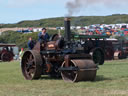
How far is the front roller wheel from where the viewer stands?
10.8 meters

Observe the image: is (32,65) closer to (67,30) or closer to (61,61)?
(61,61)

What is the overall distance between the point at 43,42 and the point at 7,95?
12.9 ft

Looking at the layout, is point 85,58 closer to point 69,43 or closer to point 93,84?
point 69,43

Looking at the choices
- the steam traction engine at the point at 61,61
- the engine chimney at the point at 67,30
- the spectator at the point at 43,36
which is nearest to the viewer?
the steam traction engine at the point at 61,61

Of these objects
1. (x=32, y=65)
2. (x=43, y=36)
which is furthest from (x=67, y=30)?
(x=32, y=65)

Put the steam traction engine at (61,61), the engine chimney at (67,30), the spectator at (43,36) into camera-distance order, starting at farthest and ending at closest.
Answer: the spectator at (43,36)
the engine chimney at (67,30)
the steam traction engine at (61,61)

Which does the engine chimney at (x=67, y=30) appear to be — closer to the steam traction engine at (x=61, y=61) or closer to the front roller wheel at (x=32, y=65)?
the steam traction engine at (x=61, y=61)

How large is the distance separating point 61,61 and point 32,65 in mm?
993

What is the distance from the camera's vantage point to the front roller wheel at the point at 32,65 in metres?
10.8

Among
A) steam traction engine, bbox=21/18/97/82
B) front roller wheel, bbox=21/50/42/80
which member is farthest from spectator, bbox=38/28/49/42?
front roller wheel, bbox=21/50/42/80

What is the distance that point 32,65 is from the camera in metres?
11.2

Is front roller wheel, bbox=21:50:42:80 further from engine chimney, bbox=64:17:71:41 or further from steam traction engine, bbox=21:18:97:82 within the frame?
engine chimney, bbox=64:17:71:41

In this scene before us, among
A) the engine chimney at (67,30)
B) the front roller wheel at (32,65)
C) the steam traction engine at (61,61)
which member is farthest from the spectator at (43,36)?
the engine chimney at (67,30)

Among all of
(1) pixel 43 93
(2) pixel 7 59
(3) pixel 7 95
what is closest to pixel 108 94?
(1) pixel 43 93
